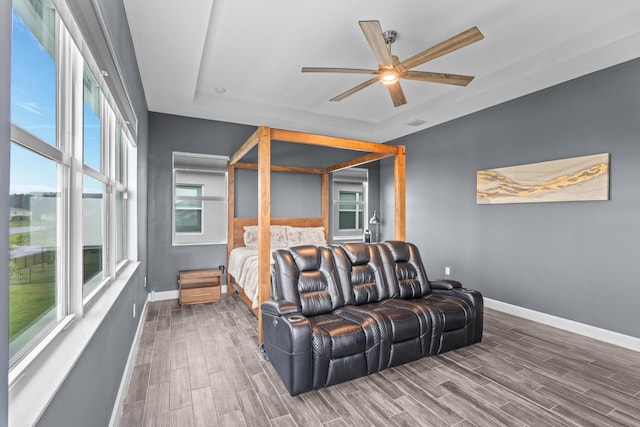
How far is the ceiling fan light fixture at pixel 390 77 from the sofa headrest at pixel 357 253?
5.75 ft

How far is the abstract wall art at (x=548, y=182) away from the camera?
3.46m

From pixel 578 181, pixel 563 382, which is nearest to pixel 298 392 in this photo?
pixel 563 382

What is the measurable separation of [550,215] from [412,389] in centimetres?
304

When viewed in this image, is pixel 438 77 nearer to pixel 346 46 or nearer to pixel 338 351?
pixel 346 46

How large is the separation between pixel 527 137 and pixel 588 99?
736mm

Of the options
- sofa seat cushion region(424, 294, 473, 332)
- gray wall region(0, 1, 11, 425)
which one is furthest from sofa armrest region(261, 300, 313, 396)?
gray wall region(0, 1, 11, 425)

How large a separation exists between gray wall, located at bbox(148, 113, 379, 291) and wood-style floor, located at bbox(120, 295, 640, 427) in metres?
1.74

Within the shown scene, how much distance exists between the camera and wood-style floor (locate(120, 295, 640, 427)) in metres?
2.08

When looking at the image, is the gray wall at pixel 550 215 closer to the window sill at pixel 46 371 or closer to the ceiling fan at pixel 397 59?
the ceiling fan at pixel 397 59

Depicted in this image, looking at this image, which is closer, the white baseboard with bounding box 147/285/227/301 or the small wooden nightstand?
the small wooden nightstand

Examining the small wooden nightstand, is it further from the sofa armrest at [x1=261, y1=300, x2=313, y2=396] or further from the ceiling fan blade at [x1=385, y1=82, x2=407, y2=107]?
the ceiling fan blade at [x1=385, y1=82, x2=407, y2=107]

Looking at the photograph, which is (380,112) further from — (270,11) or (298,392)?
(298,392)

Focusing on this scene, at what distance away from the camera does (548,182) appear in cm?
390

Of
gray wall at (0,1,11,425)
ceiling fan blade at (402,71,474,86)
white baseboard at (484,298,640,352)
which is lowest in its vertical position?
white baseboard at (484,298,640,352)
